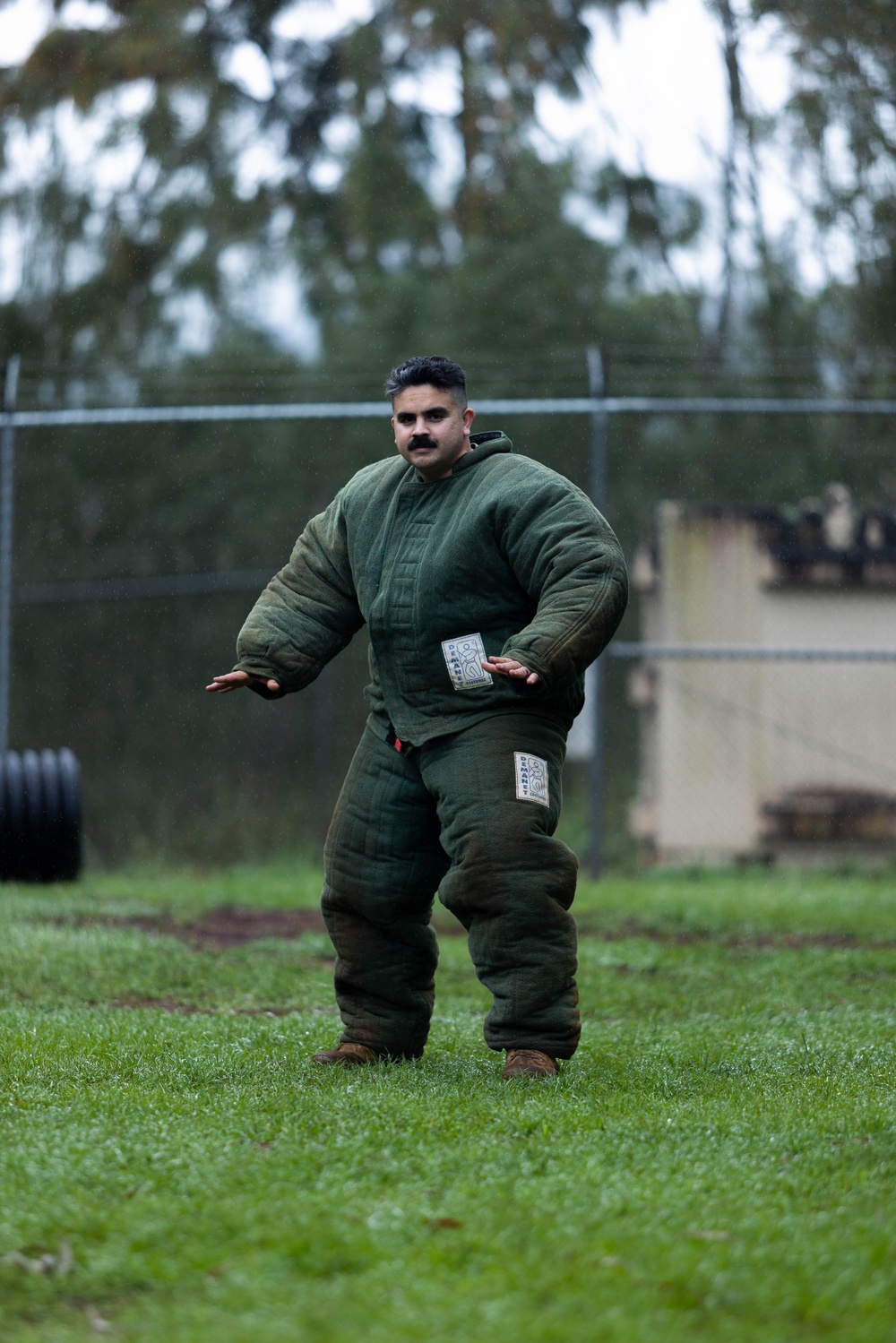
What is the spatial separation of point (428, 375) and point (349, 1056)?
1.61 meters

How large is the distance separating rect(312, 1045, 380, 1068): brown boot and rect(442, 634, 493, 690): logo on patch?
2.93ft

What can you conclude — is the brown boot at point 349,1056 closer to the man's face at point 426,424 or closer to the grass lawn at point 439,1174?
the grass lawn at point 439,1174

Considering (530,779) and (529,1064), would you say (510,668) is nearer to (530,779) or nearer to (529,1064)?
(530,779)

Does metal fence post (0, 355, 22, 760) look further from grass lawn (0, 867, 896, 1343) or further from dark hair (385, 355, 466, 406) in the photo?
dark hair (385, 355, 466, 406)

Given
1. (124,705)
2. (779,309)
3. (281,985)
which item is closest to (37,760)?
(281,985)

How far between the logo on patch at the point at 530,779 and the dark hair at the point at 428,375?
Answer: 0.88 meters

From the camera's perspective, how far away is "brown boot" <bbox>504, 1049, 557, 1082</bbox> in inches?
133

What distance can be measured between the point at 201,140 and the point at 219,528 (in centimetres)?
465

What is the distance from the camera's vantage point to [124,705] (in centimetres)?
1122

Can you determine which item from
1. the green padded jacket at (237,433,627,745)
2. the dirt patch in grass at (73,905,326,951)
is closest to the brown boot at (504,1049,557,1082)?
the green padded jacket at (237,433,627,745)

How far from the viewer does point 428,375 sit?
3611 mm

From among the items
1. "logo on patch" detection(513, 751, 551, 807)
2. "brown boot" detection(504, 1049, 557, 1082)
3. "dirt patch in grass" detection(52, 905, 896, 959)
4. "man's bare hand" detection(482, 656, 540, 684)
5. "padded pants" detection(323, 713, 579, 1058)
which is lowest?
"dirt patch in grass" detection(52, 905, 896, 959)

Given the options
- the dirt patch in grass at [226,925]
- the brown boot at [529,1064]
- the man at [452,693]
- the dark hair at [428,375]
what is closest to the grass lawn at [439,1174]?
the brown boot at [529,1064]

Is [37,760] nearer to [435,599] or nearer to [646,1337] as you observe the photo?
[435,599]
